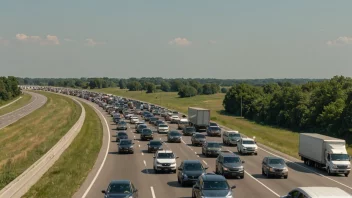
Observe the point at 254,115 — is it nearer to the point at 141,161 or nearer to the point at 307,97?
the point at 307,97

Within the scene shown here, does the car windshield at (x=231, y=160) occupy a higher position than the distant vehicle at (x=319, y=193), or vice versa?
the distant vehicle at (x=319, y=193)

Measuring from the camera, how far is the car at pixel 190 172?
28406mm

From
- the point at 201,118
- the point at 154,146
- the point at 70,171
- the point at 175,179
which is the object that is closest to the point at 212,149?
the point at 154,146


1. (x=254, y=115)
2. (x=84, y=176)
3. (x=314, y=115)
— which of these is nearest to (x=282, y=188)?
(x=84, y=176)

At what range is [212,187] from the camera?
22.0 metres

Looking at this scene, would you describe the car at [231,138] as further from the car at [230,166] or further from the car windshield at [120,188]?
the car windshield at [120,188]

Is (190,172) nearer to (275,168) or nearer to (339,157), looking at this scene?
(275,168)

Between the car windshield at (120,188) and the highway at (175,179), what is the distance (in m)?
4.21

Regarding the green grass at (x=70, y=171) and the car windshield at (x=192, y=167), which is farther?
the car windshield at (x=192, y=167)

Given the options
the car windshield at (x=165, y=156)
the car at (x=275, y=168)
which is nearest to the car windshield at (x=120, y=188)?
the car windshield at (x=165, y=156)

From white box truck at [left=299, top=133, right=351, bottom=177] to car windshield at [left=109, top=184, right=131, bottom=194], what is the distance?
19.4 m

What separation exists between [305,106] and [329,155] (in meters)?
79.6

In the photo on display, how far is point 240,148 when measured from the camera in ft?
158

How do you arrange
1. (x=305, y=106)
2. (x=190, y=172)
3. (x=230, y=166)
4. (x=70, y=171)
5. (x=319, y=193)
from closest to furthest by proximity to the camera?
1. (x=319, y=193)
2. (x=190, y=172)
3. (x=230, y=166)
4. (x=70, y=171)
5. (x=305, y=106)
